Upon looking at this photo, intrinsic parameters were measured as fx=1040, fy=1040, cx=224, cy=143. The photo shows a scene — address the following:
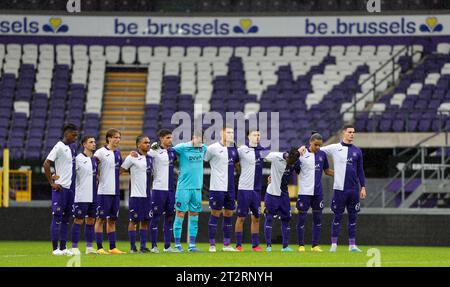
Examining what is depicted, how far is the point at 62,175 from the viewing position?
16922mm

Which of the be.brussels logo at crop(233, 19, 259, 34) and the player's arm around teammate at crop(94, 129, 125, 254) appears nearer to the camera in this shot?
the player's arm around teammate at crop(94, 129, 125, 254)

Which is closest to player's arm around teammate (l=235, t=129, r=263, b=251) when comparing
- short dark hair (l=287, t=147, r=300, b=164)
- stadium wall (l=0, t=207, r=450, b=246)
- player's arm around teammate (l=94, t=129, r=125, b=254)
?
short dark hair (l=287, t=147, r=300, b=164)

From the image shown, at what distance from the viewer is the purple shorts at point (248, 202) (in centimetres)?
1867

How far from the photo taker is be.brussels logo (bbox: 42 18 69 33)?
117ft

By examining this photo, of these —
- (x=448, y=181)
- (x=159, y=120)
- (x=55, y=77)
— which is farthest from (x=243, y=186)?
(x=55, y=77)

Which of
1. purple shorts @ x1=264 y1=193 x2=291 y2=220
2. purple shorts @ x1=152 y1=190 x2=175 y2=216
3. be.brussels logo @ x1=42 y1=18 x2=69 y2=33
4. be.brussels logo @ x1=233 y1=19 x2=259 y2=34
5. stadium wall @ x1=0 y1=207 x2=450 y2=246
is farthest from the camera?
be.brussels logo @ x1=233 y1=19 x2=259 y2=34

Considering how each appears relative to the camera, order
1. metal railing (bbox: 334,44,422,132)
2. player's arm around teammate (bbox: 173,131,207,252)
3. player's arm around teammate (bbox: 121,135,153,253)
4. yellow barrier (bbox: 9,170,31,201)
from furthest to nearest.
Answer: metal railing (bbox: 334,44,422,132) → yellow barrier (bbox: 9,170,31,201) → player's arm around teammate (bbox: 173,131,207,252) → player's arm around teammate (bbox: 121,135,153,253)

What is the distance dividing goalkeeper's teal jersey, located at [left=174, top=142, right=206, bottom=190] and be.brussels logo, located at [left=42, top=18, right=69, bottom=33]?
61.3 ft

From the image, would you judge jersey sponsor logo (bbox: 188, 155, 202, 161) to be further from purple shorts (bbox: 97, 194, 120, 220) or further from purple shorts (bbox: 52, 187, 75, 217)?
purple shorts (bbox: 52, 187, 75, 217)

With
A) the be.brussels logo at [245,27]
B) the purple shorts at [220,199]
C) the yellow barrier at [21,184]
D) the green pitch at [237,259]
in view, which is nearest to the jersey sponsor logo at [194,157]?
the purple shorts at [220,199]

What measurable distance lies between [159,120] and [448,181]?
40.4 ft

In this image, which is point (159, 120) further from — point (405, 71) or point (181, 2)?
point (405, 71)

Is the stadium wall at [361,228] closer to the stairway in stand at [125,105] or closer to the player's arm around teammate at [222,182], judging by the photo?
the player's arm around teammate at [222,182]

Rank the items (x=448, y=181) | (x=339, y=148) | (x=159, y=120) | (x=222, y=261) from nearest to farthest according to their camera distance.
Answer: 1. (x=222, y=261)
2. (x=339, y=148)
3. (x=448, y=181)
4. (x=159, y=120)
